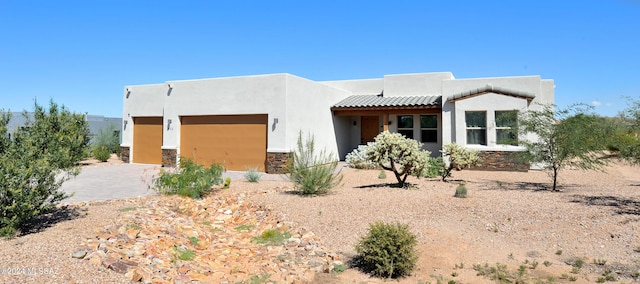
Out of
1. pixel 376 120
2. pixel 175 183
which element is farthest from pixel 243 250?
pixel 376 120

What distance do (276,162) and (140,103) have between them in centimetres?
952

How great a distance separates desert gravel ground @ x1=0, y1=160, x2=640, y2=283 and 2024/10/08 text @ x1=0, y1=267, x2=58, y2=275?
11 millimetres

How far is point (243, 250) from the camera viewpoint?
679 cm

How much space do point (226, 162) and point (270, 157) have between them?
8.38 feet

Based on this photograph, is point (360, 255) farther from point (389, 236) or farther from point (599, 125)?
point (599, 125)

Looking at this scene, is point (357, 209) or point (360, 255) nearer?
point (360, 255)

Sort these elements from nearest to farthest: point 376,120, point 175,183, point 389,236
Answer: point 389,236
point 175,183
point 376,120

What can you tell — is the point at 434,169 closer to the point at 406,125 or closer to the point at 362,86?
the point at 406,125

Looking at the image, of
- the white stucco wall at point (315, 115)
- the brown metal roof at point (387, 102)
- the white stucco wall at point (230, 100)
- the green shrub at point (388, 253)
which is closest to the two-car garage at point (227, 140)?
the white stucco wall at point (230, 100)

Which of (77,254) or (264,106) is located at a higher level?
(264,106)

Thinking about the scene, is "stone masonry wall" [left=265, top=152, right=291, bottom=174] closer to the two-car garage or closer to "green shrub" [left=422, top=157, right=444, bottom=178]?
the two-car garage

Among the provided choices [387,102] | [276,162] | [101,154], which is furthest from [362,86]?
[101,154]

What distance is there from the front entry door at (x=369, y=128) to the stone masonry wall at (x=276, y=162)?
7.74 m

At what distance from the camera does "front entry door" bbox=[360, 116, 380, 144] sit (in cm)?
2253
